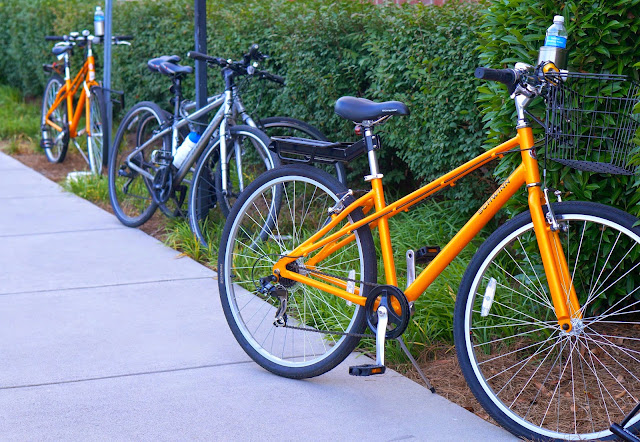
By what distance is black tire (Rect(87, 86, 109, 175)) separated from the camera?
24.9 feet

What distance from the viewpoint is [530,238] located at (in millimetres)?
3574

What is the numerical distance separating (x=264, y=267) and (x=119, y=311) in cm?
93

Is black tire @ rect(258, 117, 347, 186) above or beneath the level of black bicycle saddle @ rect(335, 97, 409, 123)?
beneath

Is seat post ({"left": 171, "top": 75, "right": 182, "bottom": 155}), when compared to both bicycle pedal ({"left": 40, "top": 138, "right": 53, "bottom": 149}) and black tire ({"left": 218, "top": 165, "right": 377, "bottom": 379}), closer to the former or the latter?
black tire ({"left": 218, "top": 165, "right": 377, "bottom": 379})

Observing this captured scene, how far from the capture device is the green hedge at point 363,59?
4.62 meters

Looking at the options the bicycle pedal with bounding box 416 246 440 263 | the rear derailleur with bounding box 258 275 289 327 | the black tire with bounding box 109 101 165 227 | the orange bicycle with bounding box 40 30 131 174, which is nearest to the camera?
the bicycle pedal with bounding box 416 246 440 263

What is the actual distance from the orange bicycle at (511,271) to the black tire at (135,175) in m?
2.14

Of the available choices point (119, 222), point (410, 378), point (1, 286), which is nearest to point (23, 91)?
point (119, 222)

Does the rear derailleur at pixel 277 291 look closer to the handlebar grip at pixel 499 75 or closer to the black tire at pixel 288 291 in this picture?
the black tire at pixel 288 291

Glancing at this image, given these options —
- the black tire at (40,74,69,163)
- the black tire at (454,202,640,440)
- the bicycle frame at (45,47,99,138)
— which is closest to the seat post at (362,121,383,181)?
the black tire at (454,202,640,440)

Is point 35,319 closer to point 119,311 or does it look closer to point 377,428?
point 119,311

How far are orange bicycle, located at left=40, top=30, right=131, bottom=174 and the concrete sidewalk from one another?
2.62 metres

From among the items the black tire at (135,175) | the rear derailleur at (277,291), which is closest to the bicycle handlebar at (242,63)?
the black tire at (135,175)

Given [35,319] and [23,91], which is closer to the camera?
[35,319]
